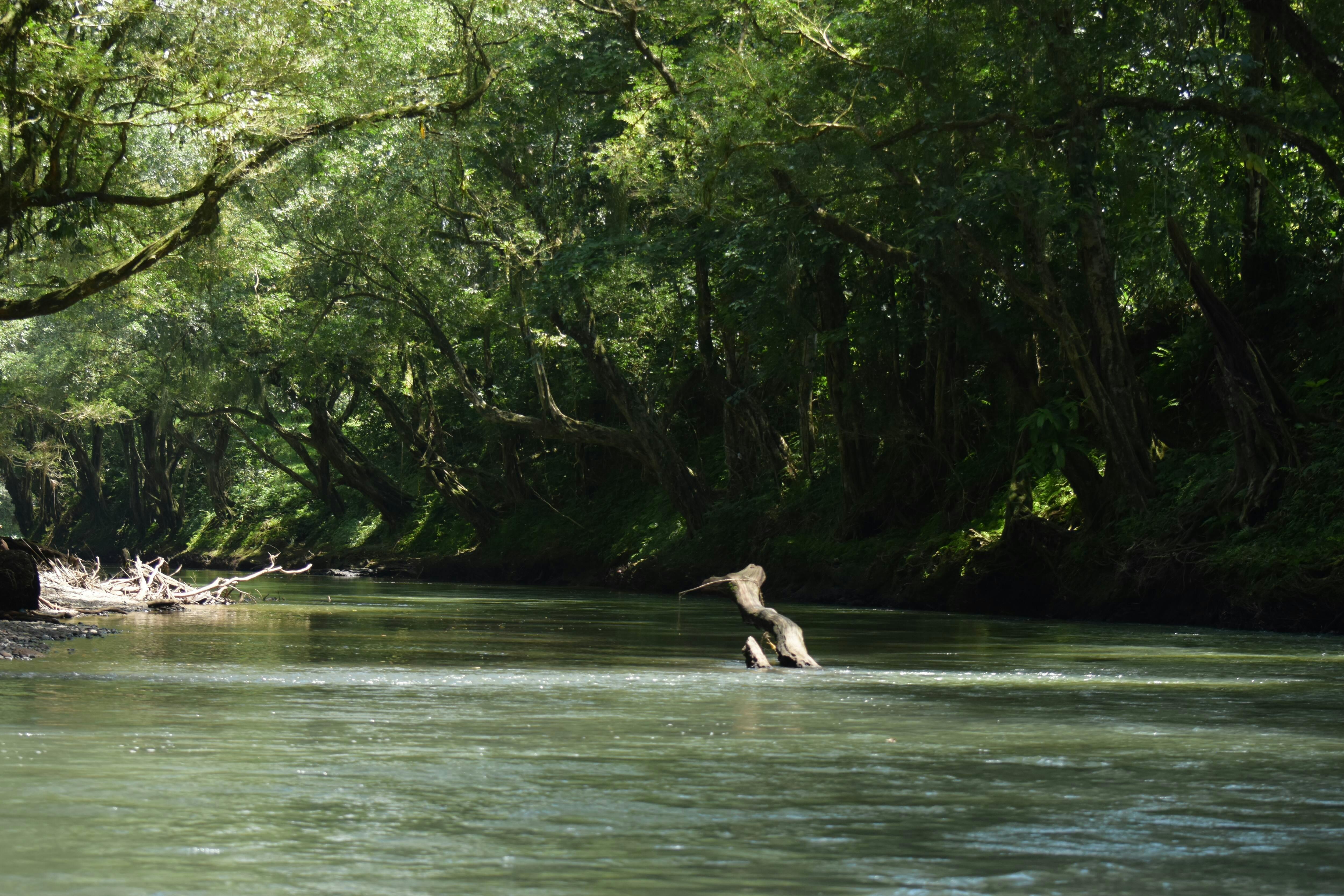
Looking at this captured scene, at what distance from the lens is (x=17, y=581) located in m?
15.9

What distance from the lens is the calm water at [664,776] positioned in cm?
466

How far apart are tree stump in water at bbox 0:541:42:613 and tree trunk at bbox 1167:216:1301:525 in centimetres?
1325

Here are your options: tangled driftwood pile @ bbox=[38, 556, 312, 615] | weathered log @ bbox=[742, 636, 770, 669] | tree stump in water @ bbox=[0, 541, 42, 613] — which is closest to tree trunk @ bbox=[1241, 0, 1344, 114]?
weathered log @ bbox=[742, 636, 770, 669]

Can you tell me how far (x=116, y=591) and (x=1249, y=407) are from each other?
14.7m

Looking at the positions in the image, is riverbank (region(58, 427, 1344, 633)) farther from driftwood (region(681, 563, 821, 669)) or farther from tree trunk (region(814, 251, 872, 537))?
driftwood (region(681, 563, 821, 669))

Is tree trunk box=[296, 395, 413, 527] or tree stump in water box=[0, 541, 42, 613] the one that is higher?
tree trunk box=[296, 395, 413, 527]

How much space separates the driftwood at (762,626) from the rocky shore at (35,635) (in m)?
5.40

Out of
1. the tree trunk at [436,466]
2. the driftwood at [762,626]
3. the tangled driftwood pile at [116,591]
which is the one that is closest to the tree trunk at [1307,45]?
the driftwood at [762,626]

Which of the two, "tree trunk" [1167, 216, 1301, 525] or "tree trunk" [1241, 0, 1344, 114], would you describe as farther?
"tree trunk" [1167, 216, 1301, 525]

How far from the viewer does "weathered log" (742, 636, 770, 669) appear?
12117 mm

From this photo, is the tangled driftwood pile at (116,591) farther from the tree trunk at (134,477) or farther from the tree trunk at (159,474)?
the tree trunk at (134,477)

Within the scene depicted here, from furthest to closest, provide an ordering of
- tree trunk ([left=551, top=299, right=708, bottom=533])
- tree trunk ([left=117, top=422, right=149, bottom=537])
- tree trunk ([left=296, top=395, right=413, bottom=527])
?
tree trunk ([left=117, top=422, right=149, bottom=537]), tree trunk ([left=296, top=395, right=413, bottom=527]), tree trunk ([left=551, top=299, right=708, bottom=533])

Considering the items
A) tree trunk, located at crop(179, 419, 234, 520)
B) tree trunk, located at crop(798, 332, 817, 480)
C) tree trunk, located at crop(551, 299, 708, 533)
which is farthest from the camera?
tree trunk, located at crop(179, 419, 234, 520)

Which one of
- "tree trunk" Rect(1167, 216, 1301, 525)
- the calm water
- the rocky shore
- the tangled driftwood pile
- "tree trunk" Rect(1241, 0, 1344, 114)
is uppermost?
"tree trunk" Rect(1241, 0, 1344, 114)
